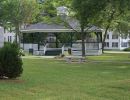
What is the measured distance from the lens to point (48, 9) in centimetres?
5281

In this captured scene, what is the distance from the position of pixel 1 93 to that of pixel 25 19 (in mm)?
62610

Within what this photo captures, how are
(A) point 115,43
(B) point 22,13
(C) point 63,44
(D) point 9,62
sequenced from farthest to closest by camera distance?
(A) point 115,43
(B) point 22,13
(C) point 63,44
(D) point 9,62

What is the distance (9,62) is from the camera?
16375 millimetres

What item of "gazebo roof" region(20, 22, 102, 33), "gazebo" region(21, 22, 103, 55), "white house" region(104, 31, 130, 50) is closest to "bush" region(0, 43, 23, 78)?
"gazebo roof" region(20, 22, 102, 33)

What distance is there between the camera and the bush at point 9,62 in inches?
645

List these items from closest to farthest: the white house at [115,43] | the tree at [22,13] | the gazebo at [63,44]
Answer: the gazebo at [63,44]
the tree at [22,13]
the white house at [115,43]

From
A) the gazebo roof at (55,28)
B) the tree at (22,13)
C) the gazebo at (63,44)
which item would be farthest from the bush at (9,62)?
the tree at (22,13)

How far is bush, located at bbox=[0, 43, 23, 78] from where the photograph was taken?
53.7 feet

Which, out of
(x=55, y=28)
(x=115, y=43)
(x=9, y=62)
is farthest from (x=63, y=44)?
(x=115, y=43)

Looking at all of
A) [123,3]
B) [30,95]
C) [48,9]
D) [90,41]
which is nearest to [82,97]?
[30,95]

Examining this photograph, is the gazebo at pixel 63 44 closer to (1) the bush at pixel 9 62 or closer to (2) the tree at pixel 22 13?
(2) the tree at pixel 22 13

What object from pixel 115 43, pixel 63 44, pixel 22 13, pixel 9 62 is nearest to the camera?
pixel 9 62

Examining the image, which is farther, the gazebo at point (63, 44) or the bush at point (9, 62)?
the gazebo at point (63, 44)

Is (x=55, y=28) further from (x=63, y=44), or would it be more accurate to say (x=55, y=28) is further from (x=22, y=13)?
(x=22, y=13)
